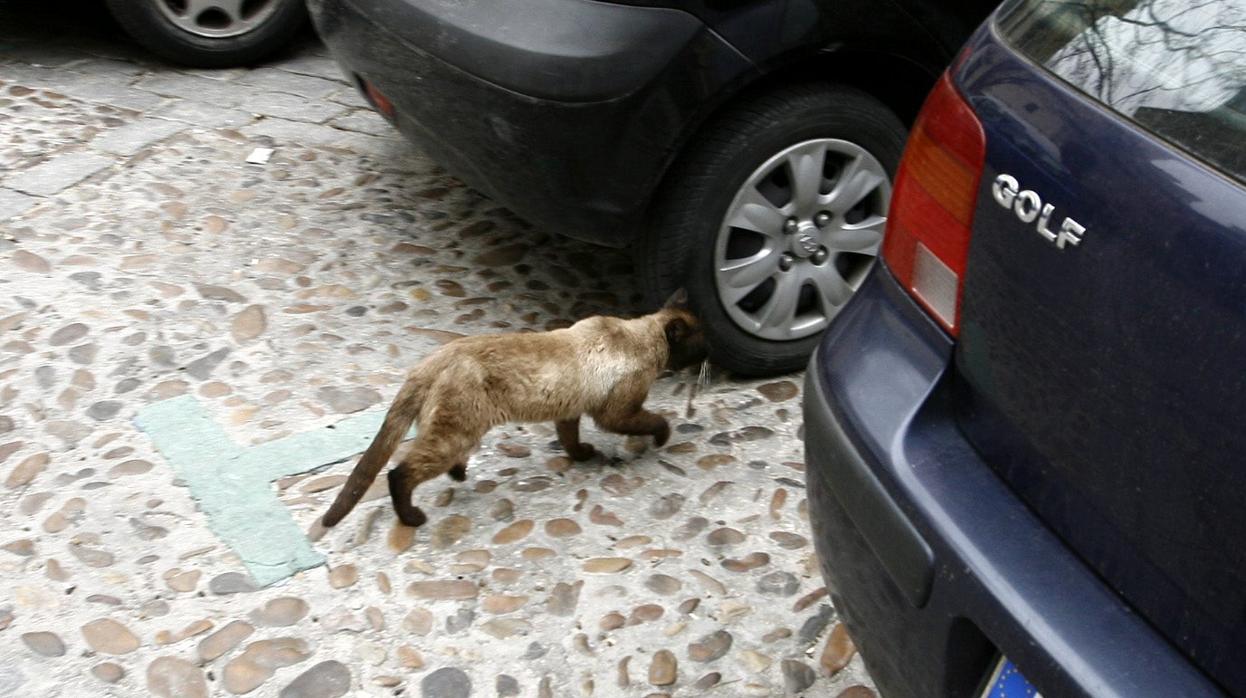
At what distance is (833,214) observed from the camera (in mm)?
4227

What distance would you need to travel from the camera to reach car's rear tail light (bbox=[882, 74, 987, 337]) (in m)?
2.25

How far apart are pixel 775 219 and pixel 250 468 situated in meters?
1.88

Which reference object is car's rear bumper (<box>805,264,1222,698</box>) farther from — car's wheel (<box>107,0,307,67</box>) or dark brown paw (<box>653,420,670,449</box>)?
car's wheel (<box>107,0,307,67</box>)

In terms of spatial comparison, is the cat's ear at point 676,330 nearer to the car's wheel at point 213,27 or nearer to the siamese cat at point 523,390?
the siamese cat at point 523,390

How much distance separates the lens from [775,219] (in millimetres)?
4133

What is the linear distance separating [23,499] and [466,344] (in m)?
1.41

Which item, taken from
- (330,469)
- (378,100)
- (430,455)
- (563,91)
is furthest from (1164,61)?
(378,100)

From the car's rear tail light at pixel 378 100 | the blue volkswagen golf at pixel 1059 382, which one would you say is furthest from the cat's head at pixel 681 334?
the blue volkswagen golf at pixel 1059 382

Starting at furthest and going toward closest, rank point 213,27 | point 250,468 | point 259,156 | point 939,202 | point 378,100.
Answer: point 213,27, point 259,156, point 378,100, point 250,468, point 939,202

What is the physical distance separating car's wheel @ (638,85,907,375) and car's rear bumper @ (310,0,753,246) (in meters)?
0.16

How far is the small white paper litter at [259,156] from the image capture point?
5.82 meters

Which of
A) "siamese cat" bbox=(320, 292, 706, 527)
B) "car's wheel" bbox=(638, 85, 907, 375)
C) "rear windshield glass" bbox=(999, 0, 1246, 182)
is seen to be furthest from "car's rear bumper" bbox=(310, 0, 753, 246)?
"rear windshield glass" bbox=(999, 0, 1246, 182)

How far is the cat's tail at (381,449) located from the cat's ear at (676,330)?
86cm

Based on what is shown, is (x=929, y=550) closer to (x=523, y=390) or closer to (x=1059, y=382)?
(x=1059, y=382)
